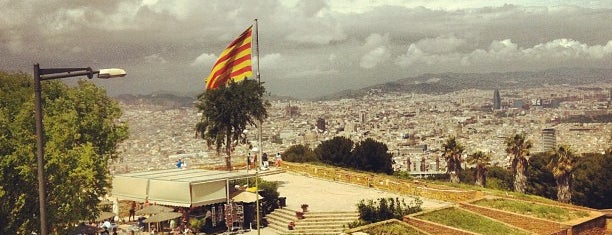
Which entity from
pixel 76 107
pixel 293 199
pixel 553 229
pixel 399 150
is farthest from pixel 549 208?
pixel 399 150

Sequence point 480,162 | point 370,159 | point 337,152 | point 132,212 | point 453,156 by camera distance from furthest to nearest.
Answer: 1. point 337,152
2. point 370,159
3. point 453,156
4. point 480,162
5. point 132,212

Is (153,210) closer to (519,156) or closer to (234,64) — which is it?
(234,64)

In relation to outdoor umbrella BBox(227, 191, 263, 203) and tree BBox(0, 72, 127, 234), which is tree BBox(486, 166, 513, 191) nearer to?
outdoor umbrella BBox(227, 191, 263, 203)

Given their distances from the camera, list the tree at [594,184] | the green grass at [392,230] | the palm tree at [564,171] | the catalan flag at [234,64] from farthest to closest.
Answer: the tree at [594,184], the palm tree at [564,171], the catalan flag at [234,64], the green grass at [392,230]

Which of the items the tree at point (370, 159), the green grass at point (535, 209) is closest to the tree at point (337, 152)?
the tree at point (370, 159)

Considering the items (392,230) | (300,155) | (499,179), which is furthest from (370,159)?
(392,230)

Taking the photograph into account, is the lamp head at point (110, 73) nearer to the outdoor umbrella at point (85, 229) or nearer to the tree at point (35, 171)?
the tree at point (35, 171)

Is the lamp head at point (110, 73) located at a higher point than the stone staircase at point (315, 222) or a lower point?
higher
